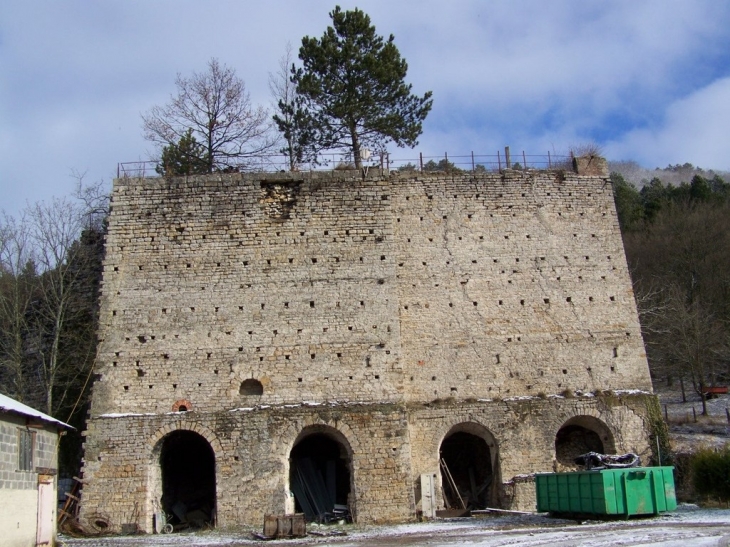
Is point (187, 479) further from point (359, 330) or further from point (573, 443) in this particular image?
point (573, 443)

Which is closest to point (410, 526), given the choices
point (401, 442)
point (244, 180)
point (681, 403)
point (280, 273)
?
point (401, 442)

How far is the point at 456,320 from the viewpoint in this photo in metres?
20.3

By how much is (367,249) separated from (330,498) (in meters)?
6.76

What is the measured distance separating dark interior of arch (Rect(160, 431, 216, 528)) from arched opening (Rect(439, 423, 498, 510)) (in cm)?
642

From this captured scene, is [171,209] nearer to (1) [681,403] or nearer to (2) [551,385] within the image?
(2) [551,385]

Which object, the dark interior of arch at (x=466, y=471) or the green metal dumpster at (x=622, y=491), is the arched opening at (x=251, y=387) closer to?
the dark interior of arch at (x=466, y=471)

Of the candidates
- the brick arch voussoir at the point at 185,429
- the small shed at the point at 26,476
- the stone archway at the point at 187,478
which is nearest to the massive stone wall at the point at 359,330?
the brick arch voussoir at the point at 185,429

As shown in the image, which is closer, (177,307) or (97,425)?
(97,425)

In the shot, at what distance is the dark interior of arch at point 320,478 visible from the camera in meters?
18.7

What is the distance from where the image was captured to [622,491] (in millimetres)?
15078

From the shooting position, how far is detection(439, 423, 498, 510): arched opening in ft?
63.9

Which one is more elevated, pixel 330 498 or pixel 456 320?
pixel 456 320

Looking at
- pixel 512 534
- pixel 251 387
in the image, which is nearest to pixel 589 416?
pixel 512 534

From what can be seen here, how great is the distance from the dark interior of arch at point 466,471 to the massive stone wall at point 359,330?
105 centimetres
